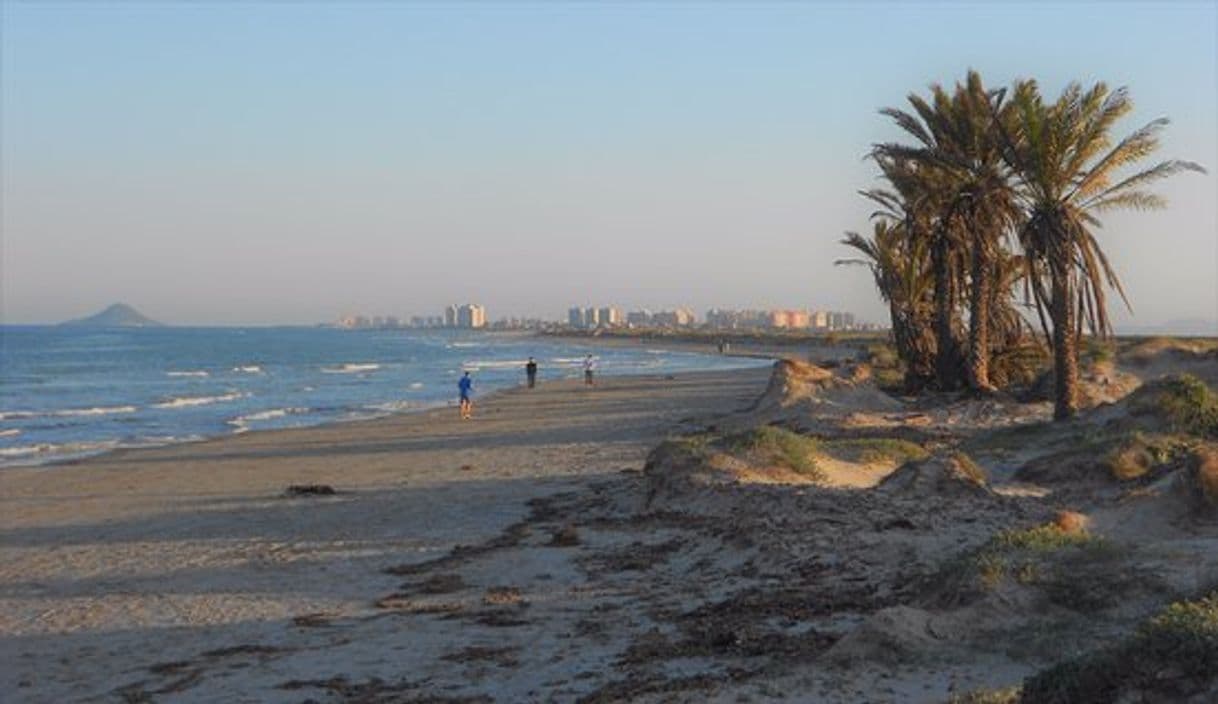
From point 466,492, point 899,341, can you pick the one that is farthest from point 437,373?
point 466,492

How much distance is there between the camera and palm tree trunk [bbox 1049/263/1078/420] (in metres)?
21.9

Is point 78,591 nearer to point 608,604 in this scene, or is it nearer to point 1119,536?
point 608,604

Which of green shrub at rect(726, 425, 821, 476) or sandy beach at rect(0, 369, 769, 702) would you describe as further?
green shrub at rect(726, 425, 821, 476)

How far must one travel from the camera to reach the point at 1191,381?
60.3ft

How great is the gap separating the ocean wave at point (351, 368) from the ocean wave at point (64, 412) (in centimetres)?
2967

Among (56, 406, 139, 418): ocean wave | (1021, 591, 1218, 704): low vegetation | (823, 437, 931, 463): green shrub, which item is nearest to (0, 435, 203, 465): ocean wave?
(56, 406, 139, 418): ocean wave

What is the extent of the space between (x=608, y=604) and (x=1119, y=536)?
5.00 meters

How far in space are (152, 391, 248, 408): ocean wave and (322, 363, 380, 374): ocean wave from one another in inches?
834

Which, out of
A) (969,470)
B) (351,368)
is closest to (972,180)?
(969,470)

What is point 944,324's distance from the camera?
28719 millimetres

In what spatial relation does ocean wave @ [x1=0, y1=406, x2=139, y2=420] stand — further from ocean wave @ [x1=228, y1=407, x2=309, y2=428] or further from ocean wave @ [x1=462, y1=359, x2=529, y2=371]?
ocean wave @ [x1=462, y1=359, x2=529, y2=371]

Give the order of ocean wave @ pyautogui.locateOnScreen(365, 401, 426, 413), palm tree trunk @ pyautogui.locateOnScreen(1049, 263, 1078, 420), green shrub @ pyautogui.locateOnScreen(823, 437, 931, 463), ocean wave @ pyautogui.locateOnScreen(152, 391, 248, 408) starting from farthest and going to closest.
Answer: ocean wave @ pyautogui.locateOnScreen(152, 391, 248, 408) < ocean wave @ pyautogui.locateOnScreen(365, 401, 426, 413) < palm tree trunk @ pyautogui.locateOnScreen(1049, 263, 1078, 420) < green shrub @ pyautogui.locateOnScreen(823, 437, 931, 463)

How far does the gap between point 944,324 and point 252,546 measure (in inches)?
756

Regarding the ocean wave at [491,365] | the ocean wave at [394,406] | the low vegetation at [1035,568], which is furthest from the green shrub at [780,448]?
the ocean wave at [491,365]
